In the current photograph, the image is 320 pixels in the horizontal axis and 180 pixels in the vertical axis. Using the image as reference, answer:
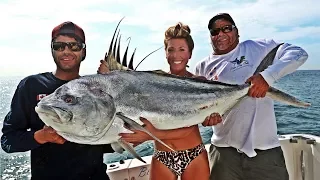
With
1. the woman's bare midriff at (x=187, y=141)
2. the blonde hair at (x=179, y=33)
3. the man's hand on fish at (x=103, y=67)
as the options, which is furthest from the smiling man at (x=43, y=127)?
the blonde hair at (x=179, y=33)

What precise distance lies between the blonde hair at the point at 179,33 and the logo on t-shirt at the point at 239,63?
0.47 metres

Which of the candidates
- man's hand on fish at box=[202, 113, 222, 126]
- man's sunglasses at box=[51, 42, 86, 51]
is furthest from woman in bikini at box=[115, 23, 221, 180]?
man's sunglasses at box=[51, 42, 86, 51]

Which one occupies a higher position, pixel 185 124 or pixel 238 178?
pixel 185 124

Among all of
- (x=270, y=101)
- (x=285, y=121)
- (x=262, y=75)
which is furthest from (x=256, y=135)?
(x=285, y=121)

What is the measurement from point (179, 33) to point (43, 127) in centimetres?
130

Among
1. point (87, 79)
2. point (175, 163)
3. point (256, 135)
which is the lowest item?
point (175, 163)

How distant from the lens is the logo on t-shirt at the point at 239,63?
305 cm

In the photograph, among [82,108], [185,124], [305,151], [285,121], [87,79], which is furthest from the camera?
[285,121]

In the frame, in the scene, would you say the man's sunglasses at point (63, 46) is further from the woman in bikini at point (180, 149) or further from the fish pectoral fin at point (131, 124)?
the woman in bikini at point (180, 149)

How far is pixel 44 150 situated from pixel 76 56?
71cm

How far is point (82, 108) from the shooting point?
2.02 meters

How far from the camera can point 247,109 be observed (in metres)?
3.04

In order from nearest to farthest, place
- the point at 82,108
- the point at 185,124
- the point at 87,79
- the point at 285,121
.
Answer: the point at 82,108 < the point at 87,79 < the point at 185,124 < the point at 285,121

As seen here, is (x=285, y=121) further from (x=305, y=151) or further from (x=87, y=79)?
(x=87, y=79)
